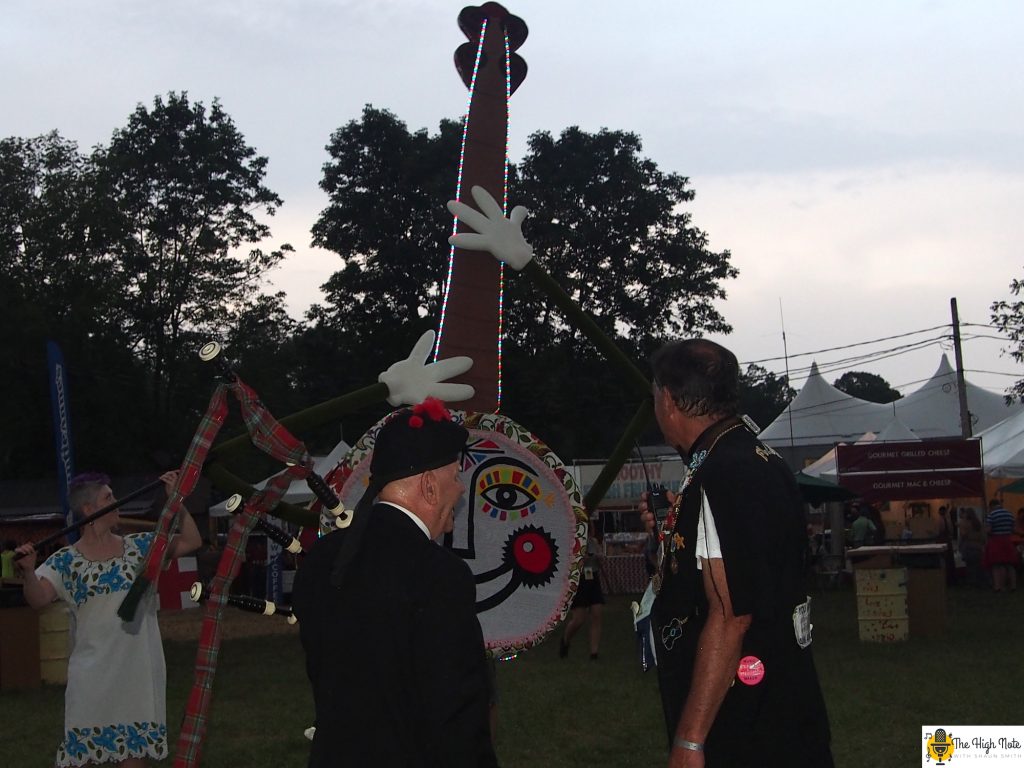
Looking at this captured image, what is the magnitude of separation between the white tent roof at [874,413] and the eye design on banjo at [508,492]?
29889 mm

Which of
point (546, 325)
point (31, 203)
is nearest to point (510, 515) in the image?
point (546, 325)

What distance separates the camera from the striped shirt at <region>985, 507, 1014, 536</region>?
65.4ft

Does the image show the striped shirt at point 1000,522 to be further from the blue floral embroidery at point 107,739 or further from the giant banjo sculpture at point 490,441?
the blue floral embroidery at point 107,739

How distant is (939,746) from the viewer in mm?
4984

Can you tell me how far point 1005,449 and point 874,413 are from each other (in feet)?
45.1

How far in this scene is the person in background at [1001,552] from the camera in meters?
20.0

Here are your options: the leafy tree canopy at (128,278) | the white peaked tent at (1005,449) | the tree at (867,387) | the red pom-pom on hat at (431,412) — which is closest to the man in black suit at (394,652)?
the red pom-pom on hat at (431,412)

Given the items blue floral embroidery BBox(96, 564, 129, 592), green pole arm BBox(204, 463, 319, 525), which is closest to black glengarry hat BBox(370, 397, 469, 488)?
green pole arm BBox(204, 463, 319, 525)

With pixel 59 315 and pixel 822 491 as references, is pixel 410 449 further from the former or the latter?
pixel 59 315

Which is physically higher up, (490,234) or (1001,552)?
(490,234)

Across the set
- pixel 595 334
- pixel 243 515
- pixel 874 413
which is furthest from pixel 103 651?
pixel 874 413

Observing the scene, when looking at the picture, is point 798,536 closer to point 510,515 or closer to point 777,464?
point 777,464

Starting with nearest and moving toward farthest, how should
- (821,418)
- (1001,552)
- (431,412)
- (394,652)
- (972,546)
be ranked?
1. (394,652)
2. (431,412)
3. (1001,552)
4. (972,546)
5. (821,418)

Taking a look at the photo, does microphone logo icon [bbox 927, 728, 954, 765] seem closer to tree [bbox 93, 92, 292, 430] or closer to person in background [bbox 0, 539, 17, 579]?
person in background [bbox 0, 539, 17, 579]
